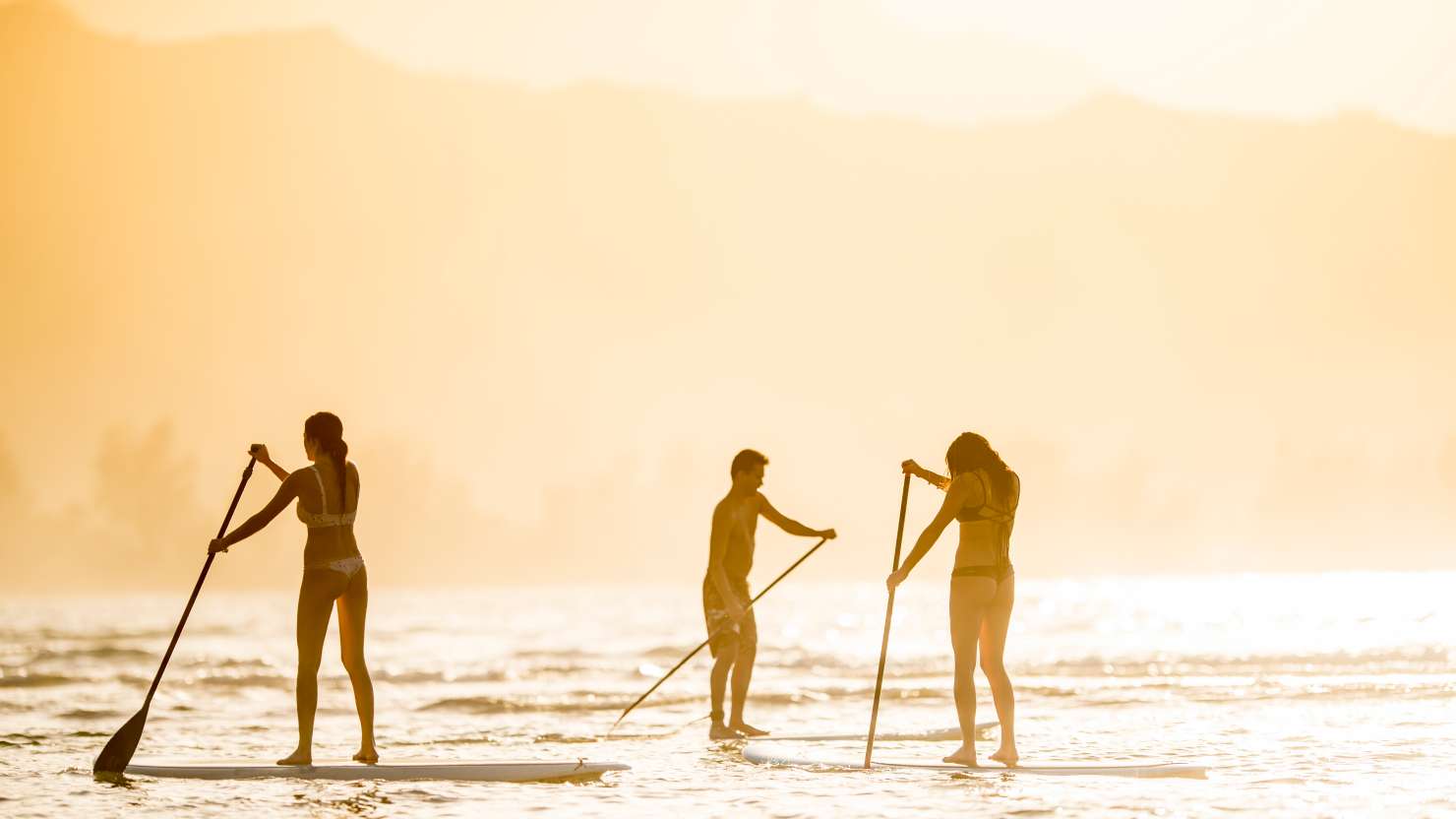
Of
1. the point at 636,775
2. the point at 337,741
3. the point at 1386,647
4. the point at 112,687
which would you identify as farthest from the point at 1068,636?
the point at 636,775

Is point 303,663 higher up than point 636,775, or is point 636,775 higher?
point 303,663

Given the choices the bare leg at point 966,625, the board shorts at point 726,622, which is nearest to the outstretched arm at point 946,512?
the bare leg at point 966,625

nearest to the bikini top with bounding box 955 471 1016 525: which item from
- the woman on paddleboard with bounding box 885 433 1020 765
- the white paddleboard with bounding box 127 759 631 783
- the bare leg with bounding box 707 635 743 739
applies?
the woman on paddleboard with bounding box 885 433 1020 765

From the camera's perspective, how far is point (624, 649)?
40688 millimetres

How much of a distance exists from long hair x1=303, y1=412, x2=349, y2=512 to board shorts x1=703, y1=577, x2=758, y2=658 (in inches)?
145

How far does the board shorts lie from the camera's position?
13.3 meters

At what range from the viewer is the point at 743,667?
13.5 metres

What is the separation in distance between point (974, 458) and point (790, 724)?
7134 mm

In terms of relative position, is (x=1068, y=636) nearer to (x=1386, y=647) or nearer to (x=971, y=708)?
(x=1386, y=647)

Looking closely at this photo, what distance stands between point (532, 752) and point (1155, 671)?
14315 millimetres

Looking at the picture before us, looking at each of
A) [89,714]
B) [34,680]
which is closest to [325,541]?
[89,714]

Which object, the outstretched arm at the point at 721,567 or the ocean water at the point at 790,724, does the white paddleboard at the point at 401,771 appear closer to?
the ocean water at the point at 790,724

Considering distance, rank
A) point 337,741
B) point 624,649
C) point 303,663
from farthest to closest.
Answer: point 624,649 < point 337,741 < point 303,663

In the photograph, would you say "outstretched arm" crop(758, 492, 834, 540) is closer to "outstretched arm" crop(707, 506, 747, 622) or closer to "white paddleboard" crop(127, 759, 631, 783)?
"outstretched arm" crop(707, 506, 747, 622)
